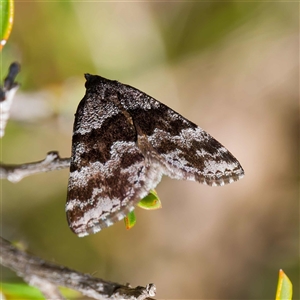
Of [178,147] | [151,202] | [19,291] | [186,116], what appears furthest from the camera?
[186,116]

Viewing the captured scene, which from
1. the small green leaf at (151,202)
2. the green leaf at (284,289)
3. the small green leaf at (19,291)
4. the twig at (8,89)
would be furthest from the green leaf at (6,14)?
the green leaf at (284,289)

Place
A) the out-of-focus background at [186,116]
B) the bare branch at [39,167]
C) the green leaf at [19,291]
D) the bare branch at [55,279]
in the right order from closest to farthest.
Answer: the bare branch at [55,279]
the bare branch at [39,167]
the green leaf at [19,291]
the out-of-focus background at [186,116]

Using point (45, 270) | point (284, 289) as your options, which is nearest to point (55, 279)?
point (45, 270)

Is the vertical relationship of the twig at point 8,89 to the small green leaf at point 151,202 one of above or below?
above

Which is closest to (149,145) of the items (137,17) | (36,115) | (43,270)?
(43,270)

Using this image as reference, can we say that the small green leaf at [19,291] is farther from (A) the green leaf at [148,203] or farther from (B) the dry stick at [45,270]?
(A) the green leaf at [148,203]

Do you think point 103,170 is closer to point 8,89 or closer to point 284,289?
point 8,89

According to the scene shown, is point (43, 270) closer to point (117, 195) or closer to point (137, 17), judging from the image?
point (117, 195)

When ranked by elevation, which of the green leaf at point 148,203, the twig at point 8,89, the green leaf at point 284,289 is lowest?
the green leaf at point 284,289
